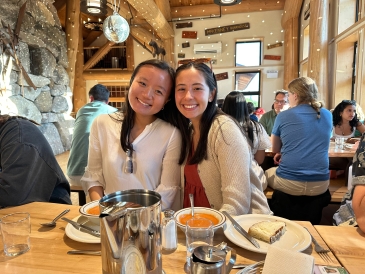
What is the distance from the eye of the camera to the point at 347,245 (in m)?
0.86

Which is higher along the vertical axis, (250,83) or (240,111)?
(250,83)

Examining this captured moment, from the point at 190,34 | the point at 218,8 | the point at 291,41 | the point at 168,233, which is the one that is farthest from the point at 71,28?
the point at 168,233

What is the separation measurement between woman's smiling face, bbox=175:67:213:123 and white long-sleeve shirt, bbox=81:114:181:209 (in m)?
0.19

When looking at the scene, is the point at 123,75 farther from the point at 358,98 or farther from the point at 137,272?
the point at 137,272

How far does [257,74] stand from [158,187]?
7254mm

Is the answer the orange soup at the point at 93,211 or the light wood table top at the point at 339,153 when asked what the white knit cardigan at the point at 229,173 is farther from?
the light wood table top at the point at 339,153

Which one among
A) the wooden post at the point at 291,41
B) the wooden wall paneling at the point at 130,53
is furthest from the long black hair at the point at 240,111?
the wooden wall paneling at the point at 130,53

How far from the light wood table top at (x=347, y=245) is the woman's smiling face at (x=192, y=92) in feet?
2.42

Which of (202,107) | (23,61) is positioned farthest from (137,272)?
(23,61)

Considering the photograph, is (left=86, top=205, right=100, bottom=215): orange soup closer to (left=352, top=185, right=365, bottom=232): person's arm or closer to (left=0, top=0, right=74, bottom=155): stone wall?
(left=352, top=185, right=365, bottom=232): person's arm

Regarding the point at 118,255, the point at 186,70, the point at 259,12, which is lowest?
Result: the point at 118,255

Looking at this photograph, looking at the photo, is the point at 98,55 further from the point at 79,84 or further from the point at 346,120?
the point at 346,120

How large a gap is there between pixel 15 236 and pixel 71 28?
23.6ft

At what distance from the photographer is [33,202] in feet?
4.16
